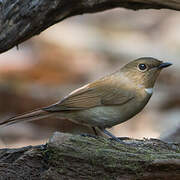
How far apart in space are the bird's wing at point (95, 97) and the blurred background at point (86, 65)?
209 cm

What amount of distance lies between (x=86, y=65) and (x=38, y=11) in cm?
742

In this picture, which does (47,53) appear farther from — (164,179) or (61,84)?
(164,179)

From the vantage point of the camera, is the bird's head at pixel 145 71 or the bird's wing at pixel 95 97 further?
the bird's head at pixel 145 71

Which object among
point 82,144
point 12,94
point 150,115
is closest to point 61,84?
point 12,94

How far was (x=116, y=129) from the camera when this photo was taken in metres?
→ 11.2

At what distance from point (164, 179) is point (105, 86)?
164 centimetres

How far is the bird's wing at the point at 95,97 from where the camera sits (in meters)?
6.45

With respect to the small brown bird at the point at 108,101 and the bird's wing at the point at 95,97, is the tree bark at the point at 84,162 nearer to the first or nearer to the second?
the small brown bird at the point at 108,101

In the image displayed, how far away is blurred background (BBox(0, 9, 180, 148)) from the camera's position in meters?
11.2

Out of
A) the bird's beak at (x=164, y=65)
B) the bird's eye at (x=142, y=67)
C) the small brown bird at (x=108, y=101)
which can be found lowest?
the small brown bird at (x=108, y=101)

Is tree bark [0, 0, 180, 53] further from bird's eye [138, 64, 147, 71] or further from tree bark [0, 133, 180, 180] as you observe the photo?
tree bark [0, 133, 180, 180]

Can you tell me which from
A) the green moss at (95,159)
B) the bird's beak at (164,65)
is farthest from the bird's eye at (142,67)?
the green moss at (95,159)

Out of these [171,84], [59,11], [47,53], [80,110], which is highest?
[47,53]

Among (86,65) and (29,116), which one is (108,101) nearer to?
(29,116)
